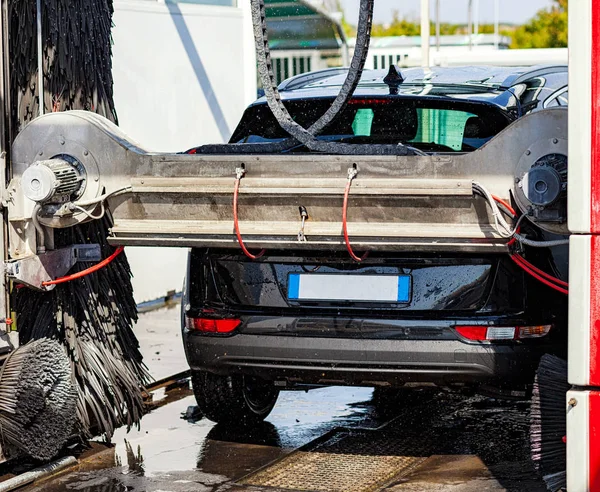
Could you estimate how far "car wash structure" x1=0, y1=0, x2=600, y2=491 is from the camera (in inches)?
163

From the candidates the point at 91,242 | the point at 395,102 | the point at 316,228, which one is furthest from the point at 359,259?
the point at 91,242

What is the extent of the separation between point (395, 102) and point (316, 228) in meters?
1.18

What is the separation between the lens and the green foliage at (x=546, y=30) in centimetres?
3931

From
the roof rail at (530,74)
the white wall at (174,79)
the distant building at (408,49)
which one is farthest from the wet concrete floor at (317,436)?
the distant building at (408,49)

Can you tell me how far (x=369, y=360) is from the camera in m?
5.35

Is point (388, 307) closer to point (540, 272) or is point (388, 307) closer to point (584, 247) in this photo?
point (540, 272)

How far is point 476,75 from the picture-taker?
6.62 m

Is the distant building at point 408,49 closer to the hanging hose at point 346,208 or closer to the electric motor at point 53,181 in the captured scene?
the electric motor at point 53,181

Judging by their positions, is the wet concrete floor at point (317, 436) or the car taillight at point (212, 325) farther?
the car taillight at point (212, 325)

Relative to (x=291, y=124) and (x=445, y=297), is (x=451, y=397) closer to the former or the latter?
(x=445, y=297)

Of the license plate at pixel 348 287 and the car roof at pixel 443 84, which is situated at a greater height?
the car roof at pixel 443 84

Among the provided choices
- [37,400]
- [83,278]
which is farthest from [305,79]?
[37,400]

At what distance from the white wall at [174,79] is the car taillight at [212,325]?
385 centimetres

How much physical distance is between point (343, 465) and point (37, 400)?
1.48 metres
